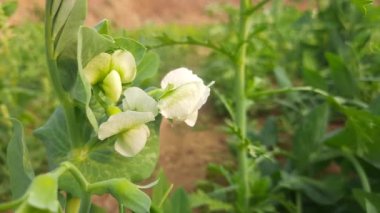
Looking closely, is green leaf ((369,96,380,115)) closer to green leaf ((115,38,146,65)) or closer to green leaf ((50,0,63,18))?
green leaf ((115,38,146,65))

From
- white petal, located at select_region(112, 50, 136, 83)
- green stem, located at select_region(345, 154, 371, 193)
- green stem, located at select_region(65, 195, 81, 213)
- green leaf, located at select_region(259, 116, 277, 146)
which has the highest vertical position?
white petal, located at select_region(112, 50, 136, 83)

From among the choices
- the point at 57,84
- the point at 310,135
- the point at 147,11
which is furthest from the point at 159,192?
the point at 147,11

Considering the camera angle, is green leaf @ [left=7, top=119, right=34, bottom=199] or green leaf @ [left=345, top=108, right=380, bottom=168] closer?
green leaf @ [left=7, top=119, right=34, bottom=199]

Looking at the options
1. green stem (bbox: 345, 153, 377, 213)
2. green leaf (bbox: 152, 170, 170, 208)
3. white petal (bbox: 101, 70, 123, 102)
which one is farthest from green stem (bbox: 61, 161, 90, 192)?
green stem (bbox: 345, 153, 377, 213)

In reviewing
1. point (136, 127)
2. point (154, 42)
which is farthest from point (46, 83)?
point (136, 127)

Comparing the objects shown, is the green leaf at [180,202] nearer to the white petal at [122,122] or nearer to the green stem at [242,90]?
the green stem at [242,90]

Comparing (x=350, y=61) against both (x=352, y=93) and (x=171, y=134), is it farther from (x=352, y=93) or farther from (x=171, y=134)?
(x=171, y=134)

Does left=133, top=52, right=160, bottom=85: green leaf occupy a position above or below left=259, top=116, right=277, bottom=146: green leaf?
above
